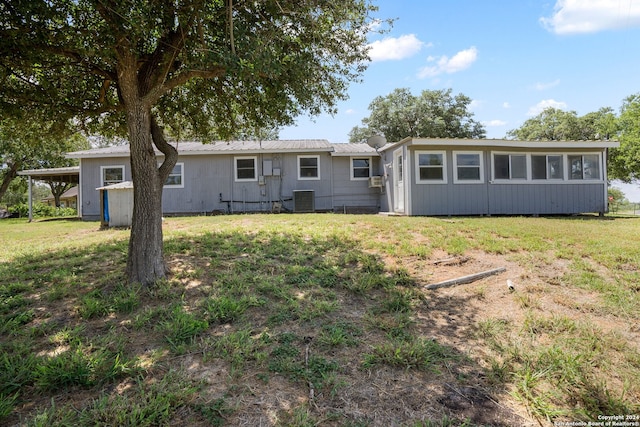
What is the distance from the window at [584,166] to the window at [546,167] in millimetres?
423

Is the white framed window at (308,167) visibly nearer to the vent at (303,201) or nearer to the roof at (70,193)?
the vent at (303,201)

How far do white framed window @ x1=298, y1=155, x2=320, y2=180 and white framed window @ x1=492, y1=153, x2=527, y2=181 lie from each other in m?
6.32

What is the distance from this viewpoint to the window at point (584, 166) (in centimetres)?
1120

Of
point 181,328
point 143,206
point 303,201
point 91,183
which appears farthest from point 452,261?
point 91,183

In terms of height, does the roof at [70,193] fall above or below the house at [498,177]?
above

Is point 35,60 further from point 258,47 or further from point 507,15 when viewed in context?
point 507,15

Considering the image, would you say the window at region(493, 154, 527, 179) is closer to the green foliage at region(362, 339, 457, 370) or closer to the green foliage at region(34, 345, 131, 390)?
the green foliage at region(362, 339, 457, 370)

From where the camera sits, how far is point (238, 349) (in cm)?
264

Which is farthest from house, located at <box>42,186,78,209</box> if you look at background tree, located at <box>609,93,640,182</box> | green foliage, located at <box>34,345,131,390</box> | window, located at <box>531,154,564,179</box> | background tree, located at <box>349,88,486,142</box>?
background tree, located at <box>609,93,640,182</box>

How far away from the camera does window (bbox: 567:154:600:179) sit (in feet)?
36.7

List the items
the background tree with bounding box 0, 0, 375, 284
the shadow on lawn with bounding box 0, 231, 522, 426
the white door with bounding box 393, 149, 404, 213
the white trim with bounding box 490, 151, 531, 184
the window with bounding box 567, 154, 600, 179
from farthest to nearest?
the window with bounding box 567, 154, 600, 179
the white door with bounding box 393, 149, 404, 213
the white trim with bounding box 490, 151, 531, 184
the background tree with bounding box 0, 0, 375, 284
the shadow on lawn with bounding box 0, 231, 522, 426

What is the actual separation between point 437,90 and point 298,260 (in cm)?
2587

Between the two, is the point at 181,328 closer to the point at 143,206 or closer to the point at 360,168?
the point at 143,206

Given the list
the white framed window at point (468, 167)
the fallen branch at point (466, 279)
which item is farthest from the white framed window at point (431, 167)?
the fallen branch at point (466, 279)
